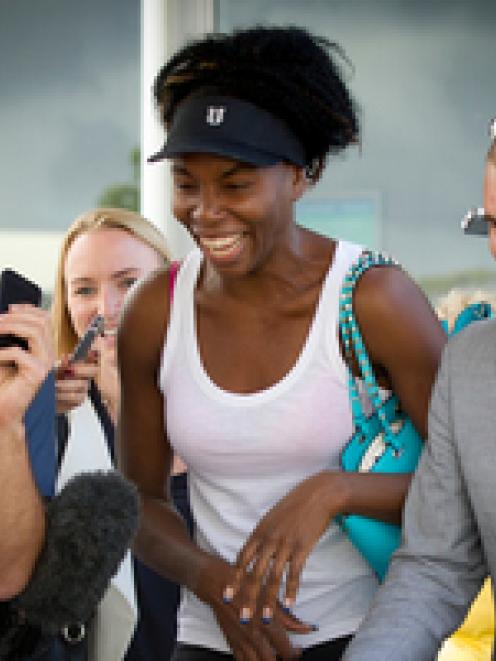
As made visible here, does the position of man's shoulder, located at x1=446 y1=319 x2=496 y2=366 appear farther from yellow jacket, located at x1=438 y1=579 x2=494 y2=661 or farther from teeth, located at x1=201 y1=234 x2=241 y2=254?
yellow jacket, located at x1=438 y1=579 x2=494 y2=661

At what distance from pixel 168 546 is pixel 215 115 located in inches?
29.7

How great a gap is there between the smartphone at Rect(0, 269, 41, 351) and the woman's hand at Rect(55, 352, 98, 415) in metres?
0.41

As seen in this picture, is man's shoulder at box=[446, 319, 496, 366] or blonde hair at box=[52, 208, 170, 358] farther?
blonde hair at box=[52, 208, 170, 358]

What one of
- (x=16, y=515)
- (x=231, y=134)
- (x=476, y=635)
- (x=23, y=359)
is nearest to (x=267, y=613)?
(x=16, y=515)

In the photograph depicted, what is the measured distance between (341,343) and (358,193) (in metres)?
2.57

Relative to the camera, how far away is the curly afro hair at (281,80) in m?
2.04

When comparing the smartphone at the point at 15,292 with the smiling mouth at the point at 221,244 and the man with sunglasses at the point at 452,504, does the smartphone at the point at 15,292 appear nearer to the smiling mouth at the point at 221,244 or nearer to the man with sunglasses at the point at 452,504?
the smiling mouth at the point at 221,244

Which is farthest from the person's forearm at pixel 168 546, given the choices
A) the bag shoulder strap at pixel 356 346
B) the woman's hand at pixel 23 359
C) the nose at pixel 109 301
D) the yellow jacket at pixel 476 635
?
the yellow jacket at pixel 476 635

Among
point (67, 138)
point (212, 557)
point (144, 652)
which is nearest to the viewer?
point (212, 557)

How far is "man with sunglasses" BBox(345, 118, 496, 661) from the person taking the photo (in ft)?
5.70

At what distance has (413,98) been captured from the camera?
4.44m

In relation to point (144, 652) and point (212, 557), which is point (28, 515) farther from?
point (144, 652)

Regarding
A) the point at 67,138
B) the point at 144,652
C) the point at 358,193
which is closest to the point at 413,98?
the point at 358,193

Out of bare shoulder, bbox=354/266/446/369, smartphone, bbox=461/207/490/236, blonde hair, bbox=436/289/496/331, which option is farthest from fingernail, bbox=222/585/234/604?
blonde hair, bbox=436/289/496/331
